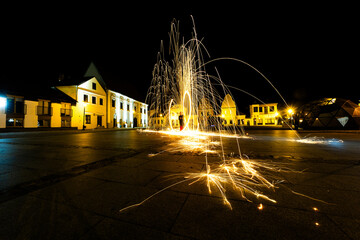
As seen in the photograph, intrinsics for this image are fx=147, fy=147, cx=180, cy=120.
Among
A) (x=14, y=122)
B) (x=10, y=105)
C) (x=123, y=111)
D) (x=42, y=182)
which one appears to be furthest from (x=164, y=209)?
(x=123, y=111)

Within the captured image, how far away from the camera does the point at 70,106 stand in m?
23.8

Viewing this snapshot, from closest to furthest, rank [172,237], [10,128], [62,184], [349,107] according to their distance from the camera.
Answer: [172,237] → [62,184] → [10,128] → [349,107]

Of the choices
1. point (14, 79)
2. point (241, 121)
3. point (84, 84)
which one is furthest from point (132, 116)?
point (241, 121)

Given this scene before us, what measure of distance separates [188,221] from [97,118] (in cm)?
3147

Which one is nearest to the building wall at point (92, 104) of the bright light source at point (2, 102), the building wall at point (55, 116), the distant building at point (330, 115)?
the building wall at point (55, 116)

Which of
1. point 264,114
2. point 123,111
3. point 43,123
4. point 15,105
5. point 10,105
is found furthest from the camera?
point 264,114

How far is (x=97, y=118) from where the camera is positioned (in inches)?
1126

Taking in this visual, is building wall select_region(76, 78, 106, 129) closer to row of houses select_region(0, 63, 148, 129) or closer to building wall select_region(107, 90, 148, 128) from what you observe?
row of houses select_region(0, 63, 148, 129)

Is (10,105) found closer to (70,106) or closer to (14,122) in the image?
(14,122)

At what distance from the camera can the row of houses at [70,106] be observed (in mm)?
18594

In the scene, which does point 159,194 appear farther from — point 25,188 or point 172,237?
point 25,188

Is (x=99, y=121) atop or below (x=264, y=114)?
below

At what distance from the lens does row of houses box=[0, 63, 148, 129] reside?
18594 mm

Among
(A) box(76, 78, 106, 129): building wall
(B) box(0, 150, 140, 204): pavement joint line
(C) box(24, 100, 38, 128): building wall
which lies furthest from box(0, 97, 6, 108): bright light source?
(B) box(0, 150, 140, 204): pavement joint line
